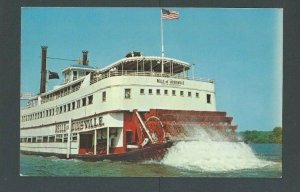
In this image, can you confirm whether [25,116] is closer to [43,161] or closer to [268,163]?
[43,161]

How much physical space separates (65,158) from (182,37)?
227 centimetres

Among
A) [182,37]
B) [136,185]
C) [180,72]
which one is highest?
[182,37]

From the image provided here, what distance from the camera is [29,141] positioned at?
754cm

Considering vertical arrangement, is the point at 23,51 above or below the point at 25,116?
above

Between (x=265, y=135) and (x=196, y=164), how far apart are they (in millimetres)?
968

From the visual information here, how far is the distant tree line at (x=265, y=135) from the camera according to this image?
24.1 ft

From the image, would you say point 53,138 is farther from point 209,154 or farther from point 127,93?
point 209,154

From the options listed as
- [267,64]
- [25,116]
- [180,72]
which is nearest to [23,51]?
[25,116]

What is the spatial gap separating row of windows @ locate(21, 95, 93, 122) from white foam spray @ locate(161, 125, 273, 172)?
4.27 ft

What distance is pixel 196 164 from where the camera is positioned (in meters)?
7.44

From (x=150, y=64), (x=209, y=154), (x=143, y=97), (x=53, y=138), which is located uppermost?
(x=150, y=64)

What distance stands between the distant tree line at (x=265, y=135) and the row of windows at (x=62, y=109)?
2114mm

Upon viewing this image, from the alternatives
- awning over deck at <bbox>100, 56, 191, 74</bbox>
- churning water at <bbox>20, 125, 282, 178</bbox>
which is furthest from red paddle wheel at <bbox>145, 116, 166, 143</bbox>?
awning over deck at <bbox>100, 56, 191, 74</bbox>

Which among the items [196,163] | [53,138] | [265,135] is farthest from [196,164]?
[53,138]
